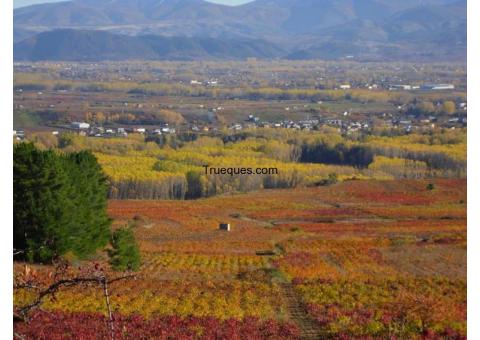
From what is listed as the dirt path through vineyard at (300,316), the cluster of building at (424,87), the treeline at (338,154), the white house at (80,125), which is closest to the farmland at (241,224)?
the dirt path through vineyard at (300,316)

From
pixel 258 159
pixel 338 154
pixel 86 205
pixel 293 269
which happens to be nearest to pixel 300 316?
pixel 293 269

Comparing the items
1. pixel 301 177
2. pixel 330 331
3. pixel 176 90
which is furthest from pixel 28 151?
pixel 176 90

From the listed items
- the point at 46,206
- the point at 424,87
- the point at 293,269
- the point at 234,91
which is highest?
the point at 424,87

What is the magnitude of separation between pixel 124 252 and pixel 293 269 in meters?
6.32

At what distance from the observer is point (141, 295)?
58.6 ft

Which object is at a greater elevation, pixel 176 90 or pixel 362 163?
pixel 176 90

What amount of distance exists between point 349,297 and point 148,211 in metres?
28.9

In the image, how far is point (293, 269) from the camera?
25.4m

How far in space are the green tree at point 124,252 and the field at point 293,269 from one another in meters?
0.90

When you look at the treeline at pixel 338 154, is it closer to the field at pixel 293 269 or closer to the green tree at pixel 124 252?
the field at pixel 293 269

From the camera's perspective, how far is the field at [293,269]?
535 inches

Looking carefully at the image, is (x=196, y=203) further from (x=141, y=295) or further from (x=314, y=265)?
(x=141, y=295)
